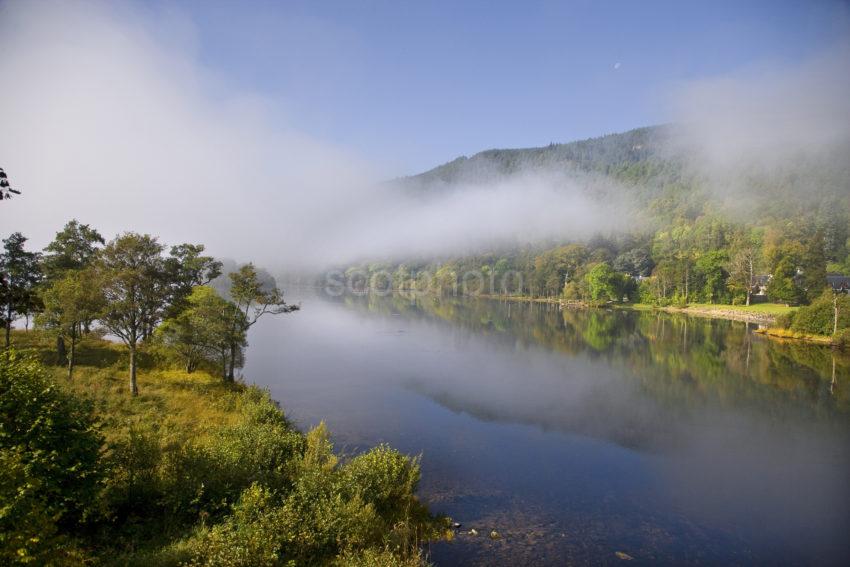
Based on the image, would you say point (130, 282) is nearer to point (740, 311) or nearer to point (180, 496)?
point (180, 496)

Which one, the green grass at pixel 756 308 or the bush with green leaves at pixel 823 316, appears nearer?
the bush with green leaves at pixel 823 316

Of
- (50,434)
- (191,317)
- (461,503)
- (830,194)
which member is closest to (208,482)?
(50,434)

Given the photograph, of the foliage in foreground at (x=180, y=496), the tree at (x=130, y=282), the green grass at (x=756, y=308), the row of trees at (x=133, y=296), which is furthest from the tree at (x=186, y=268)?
the green grass at (x=756, y=308)

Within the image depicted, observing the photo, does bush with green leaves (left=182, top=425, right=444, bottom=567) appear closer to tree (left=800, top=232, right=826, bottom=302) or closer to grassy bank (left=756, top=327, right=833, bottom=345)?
grassy bank (left=756, top=327, right=833, bottom=345)

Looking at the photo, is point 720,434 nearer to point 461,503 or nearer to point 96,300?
point 461,503

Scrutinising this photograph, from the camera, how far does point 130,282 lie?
27.7 metres

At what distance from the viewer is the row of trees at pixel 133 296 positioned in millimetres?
27516

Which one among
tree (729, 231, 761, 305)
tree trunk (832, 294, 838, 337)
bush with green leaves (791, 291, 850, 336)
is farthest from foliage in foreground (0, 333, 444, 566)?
tree (729, 231, 761, 305)

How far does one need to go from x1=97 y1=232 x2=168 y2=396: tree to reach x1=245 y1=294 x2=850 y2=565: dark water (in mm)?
Answer: 11601

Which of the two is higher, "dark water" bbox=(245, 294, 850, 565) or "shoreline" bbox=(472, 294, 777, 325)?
"shoreline" bbox=(472, 294, 777, 325)

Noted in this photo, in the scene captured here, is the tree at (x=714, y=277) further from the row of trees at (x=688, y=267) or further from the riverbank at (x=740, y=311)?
the riverbank at (x=740, y=311)

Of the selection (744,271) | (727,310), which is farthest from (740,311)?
(744,271)

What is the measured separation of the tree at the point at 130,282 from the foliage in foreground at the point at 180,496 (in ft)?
32.1

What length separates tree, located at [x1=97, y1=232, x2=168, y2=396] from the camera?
27391 mm
